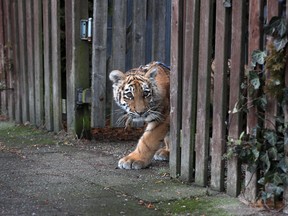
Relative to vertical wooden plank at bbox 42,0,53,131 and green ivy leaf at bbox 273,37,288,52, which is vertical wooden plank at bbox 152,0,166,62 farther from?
green ivy leaf at bbox 273,37,288,52

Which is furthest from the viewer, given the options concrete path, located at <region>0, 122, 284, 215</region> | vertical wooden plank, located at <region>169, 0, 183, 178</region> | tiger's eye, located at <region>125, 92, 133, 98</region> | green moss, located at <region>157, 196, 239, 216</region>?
tiger's eye, located at <region>125, 92, 133, 98</region>

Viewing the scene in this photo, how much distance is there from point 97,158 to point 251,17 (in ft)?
8.64

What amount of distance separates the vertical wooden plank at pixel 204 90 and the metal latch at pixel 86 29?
2.48 meters

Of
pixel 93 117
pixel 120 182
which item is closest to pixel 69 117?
pixel 93 117

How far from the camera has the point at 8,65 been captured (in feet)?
29.2

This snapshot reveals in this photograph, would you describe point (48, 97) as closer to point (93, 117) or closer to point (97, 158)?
point (93, 117)

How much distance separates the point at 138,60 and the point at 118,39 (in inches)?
18.0

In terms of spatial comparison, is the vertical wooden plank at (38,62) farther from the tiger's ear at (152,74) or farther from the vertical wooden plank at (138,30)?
the tiger's ear at (152,74)

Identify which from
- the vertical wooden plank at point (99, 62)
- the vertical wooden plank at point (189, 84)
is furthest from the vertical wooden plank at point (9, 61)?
the vertical wooden plank at point (189, 84)

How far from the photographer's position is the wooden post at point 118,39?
23.5ft

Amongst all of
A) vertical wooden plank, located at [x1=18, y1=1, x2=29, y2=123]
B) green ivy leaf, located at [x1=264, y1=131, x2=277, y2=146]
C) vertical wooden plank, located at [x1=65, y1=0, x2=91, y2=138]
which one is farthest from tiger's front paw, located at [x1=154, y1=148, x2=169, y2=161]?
vertical wooden plank, located at [x1=18, y1=1, x2=29, y2=123]

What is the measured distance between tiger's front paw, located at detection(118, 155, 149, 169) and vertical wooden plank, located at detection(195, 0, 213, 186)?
3.08ft

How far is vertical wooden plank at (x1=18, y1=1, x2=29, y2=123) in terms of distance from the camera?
8391 mm

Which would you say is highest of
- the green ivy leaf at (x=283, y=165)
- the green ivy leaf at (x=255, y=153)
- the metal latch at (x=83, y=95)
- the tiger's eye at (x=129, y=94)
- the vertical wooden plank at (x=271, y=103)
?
the vertical wooden plank at (x=271, y=103)
